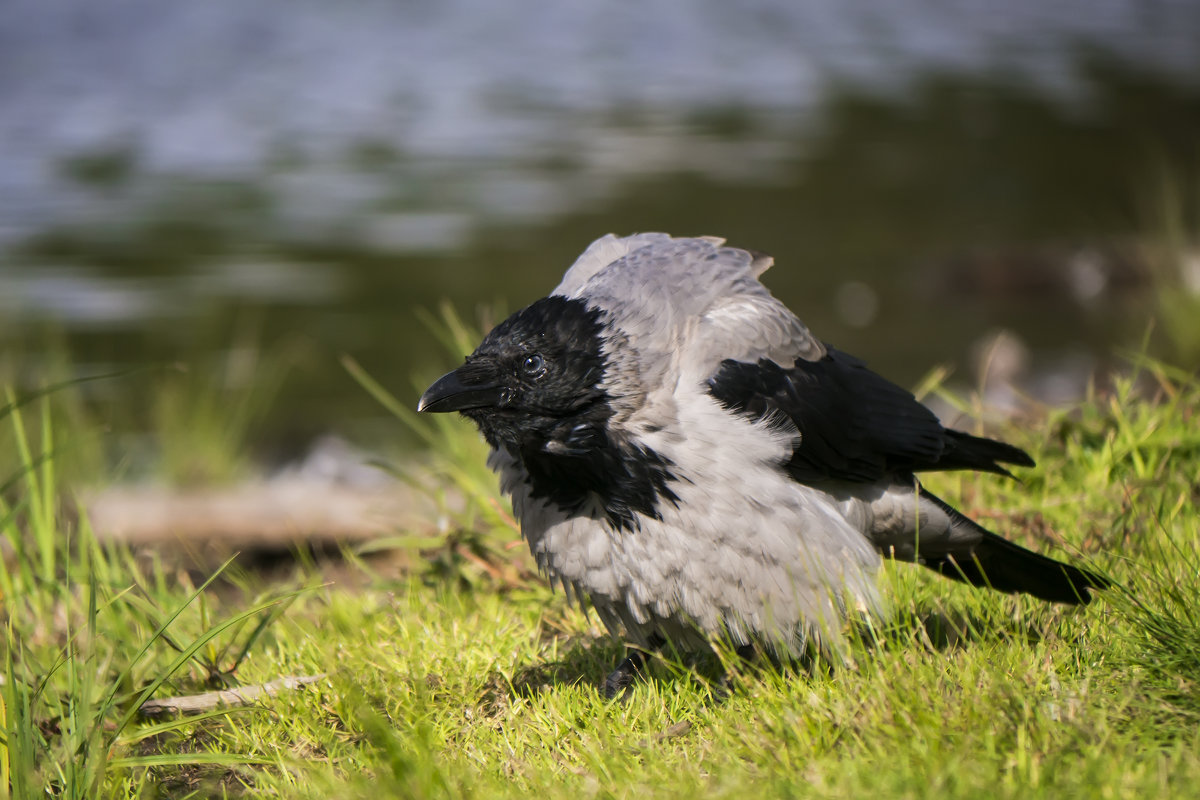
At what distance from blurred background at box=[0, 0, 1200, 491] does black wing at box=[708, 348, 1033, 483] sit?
1265mm

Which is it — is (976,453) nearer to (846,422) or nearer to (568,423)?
(846,422)

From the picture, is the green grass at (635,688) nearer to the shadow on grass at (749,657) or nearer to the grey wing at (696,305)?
the shadow on grass at (749,657)

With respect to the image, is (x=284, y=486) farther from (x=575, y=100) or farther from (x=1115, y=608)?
(x=575, y=100)

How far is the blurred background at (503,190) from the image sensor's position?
1102 centimetres

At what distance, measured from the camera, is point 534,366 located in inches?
129

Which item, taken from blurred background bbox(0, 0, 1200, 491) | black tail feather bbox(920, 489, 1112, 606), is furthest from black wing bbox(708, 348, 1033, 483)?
blurred background bbox(0, 0, 1200, 491)

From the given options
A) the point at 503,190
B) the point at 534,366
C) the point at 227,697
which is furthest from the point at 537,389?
the point at 503,190

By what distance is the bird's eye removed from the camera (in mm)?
3277

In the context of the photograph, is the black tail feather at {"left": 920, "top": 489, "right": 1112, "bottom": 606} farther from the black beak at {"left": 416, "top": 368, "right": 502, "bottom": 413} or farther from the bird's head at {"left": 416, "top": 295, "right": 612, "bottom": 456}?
the black beak at {"left": 416, "top": 368, "right": 502, "bottom": 413}

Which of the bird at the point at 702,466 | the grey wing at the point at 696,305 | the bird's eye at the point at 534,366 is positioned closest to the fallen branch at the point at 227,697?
the bird at the point at 702,466

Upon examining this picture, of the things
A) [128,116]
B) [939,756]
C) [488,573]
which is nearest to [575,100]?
[128,116]

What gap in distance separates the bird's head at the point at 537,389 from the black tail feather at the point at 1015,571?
111 centimetres

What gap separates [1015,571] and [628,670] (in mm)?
1134

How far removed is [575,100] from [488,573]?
21180mm
